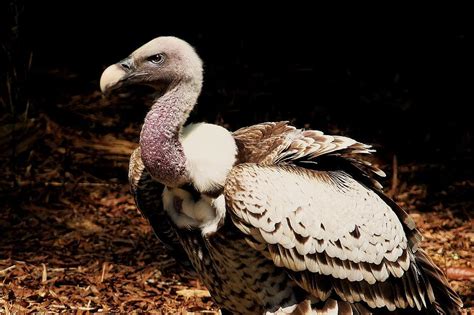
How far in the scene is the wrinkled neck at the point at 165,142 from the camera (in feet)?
14.5

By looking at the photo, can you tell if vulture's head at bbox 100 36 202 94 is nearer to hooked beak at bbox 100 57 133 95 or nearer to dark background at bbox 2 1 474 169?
hooked beak at bbox 100 57 133 95

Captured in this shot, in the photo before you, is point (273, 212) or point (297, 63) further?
point (297, 63)

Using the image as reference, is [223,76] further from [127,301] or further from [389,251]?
[389,251]

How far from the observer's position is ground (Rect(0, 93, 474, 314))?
591cm

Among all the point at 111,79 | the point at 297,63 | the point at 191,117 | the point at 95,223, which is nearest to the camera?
the point at 111,79

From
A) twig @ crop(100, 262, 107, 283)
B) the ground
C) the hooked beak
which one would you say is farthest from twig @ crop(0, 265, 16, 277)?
the hooked beak

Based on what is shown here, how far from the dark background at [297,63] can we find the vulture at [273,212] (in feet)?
11.9

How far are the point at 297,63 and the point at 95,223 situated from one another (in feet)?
13.9

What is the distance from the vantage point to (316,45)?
423 inches

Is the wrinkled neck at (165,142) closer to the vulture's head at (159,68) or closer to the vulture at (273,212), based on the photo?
the vulture at (273,212)

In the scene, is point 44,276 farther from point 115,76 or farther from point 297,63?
point 297,63

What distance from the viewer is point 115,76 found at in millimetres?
4656

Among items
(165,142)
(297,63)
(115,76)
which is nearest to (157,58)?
(115,76)

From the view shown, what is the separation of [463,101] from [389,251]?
529 cm
